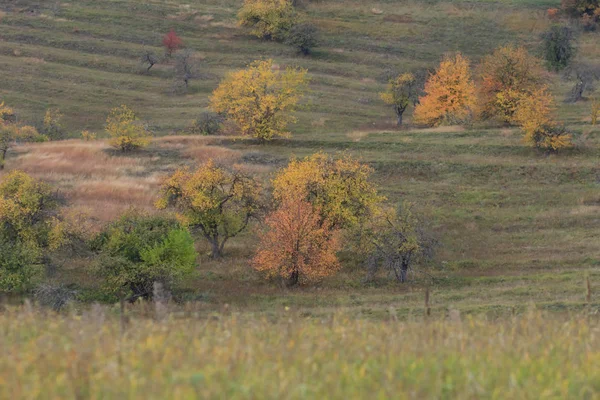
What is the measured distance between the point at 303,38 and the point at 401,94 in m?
32.4

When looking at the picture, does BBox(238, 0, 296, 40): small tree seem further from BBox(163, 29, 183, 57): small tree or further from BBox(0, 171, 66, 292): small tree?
BBox(0, 171, 66, 292): small tree

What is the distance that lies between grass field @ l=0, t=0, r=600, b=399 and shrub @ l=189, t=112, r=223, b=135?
2264 millimetres

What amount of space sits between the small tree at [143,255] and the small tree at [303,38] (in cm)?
7699

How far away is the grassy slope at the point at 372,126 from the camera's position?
42.3 meters

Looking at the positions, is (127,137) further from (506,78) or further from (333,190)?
(506,78)

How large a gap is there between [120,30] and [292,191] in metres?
87.2

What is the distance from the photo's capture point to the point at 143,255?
4106 cm

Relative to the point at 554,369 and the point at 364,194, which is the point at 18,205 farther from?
the point at 554,369

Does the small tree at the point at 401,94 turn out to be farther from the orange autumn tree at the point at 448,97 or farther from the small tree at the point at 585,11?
the small tree at the point at 585,11

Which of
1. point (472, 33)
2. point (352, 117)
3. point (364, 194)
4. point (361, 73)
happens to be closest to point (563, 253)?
point (364, 194)

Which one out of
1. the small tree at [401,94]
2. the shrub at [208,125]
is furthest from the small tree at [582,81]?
the shrub at [208,125]

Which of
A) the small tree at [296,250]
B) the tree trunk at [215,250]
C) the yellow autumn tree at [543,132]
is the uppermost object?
the yellow autumn tree at [543,132]

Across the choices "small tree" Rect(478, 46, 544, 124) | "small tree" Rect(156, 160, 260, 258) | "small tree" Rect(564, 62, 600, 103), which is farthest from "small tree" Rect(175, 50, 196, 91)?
"small tree" Rect(156, 160, 260, 258)

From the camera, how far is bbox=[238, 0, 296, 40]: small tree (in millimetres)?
122500
